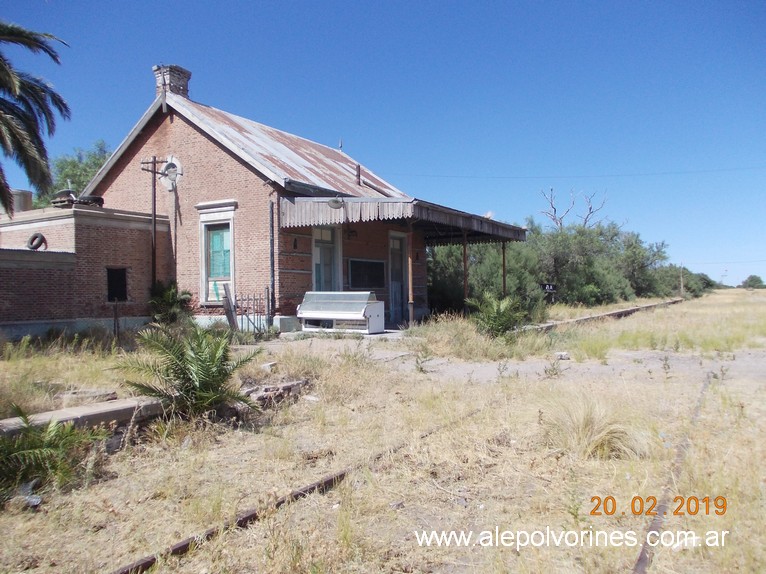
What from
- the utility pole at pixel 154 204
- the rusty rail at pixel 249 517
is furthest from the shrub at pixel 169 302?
the rusty rail at pixel 249 517

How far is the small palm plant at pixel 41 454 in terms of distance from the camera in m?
4.51

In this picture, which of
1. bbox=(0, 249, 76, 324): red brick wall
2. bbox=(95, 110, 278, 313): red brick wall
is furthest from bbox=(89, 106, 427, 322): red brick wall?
bbox=(0, 249, 76, 324): red brick wall

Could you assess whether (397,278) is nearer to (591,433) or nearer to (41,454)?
(591,433)

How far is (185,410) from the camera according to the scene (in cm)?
633

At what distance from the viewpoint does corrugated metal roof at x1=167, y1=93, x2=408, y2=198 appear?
1609 cm

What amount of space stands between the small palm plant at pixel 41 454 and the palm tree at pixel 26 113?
30.4 feet

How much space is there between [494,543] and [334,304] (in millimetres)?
11884

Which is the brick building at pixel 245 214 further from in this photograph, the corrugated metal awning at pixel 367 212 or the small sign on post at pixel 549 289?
the small sign on post at pixel 549 289

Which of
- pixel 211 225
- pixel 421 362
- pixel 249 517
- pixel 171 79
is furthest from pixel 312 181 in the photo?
pixel 249 517

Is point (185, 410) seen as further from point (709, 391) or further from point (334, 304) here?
point (334, 304)

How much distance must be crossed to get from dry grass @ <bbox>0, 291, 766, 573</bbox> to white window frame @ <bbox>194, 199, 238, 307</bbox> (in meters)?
9.47

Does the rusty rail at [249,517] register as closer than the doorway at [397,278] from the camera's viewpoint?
Yes

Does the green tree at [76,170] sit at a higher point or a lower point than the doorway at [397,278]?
higher

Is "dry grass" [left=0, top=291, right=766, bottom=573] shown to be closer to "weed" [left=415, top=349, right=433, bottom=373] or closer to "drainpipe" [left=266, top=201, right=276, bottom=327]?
"weed" [left=415, top=349, right=433, bottom=373]
